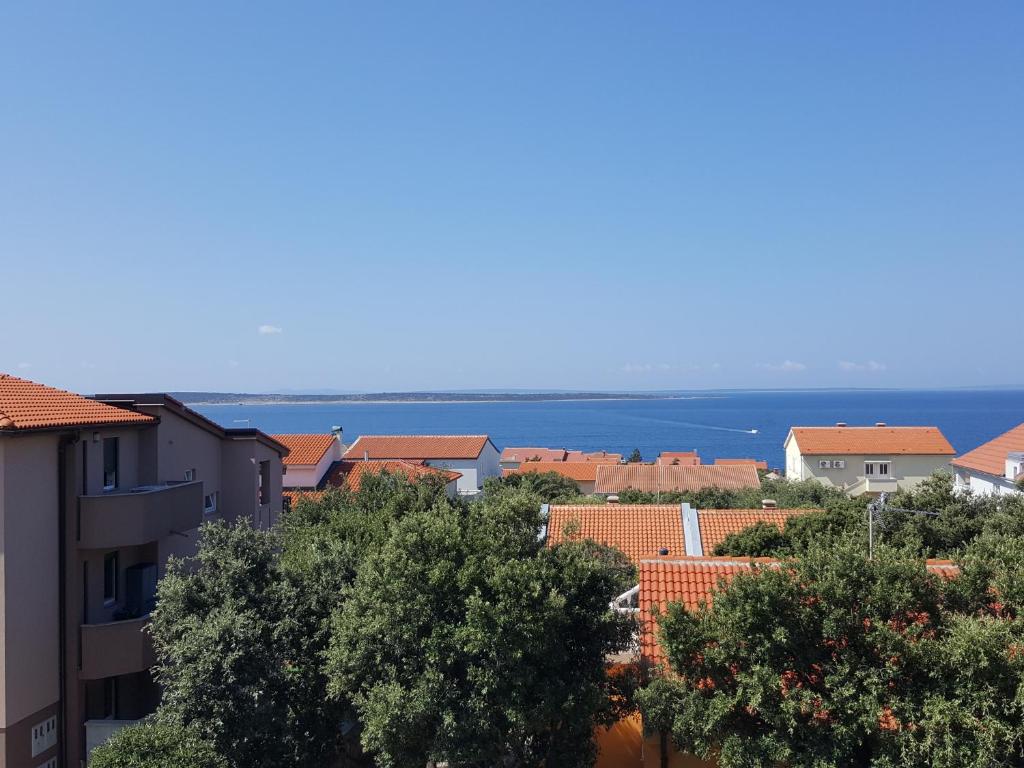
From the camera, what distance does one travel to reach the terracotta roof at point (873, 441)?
71.2 metres

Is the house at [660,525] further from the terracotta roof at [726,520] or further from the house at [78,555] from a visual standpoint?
the house at [78,555]

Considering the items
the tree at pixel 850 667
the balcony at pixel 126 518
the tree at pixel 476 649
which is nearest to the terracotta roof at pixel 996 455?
the tree at pixel 850 667

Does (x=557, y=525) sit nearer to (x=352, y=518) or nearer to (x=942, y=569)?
(x=352, y=518)

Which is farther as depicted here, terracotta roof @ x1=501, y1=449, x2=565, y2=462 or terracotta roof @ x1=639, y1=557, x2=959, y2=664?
terracotta roof @ x1=501, y1=449, x2=565, y2=462

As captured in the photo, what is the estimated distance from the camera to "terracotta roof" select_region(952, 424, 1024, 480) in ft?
118

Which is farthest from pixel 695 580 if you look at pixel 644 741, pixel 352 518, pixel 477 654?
pixel 352 518

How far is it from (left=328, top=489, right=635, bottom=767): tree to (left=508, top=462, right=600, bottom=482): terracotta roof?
65741mm

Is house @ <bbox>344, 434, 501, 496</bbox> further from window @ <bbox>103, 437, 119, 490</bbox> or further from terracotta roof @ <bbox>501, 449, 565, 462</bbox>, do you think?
window @ <bbox>103, 437, 119, 490</bbox>

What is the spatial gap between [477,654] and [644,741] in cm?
375

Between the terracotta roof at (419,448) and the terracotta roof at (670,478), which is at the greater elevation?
the terracotta roof at (419,448)

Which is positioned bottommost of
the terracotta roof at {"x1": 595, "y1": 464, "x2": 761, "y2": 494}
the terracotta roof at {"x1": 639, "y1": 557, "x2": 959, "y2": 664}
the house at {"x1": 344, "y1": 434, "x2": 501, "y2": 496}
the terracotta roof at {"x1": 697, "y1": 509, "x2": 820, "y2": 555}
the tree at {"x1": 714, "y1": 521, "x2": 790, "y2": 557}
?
the terracotta roof at {"x1": 595, "y1": 464, "x2": 761, "y2": 494}

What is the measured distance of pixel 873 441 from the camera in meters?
74.6

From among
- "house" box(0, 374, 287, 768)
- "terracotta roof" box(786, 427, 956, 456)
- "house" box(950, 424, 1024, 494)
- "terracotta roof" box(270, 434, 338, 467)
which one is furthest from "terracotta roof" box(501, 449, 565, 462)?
"house" box(0, 374, 287, 768)

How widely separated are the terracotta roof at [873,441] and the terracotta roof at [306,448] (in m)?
45.8
